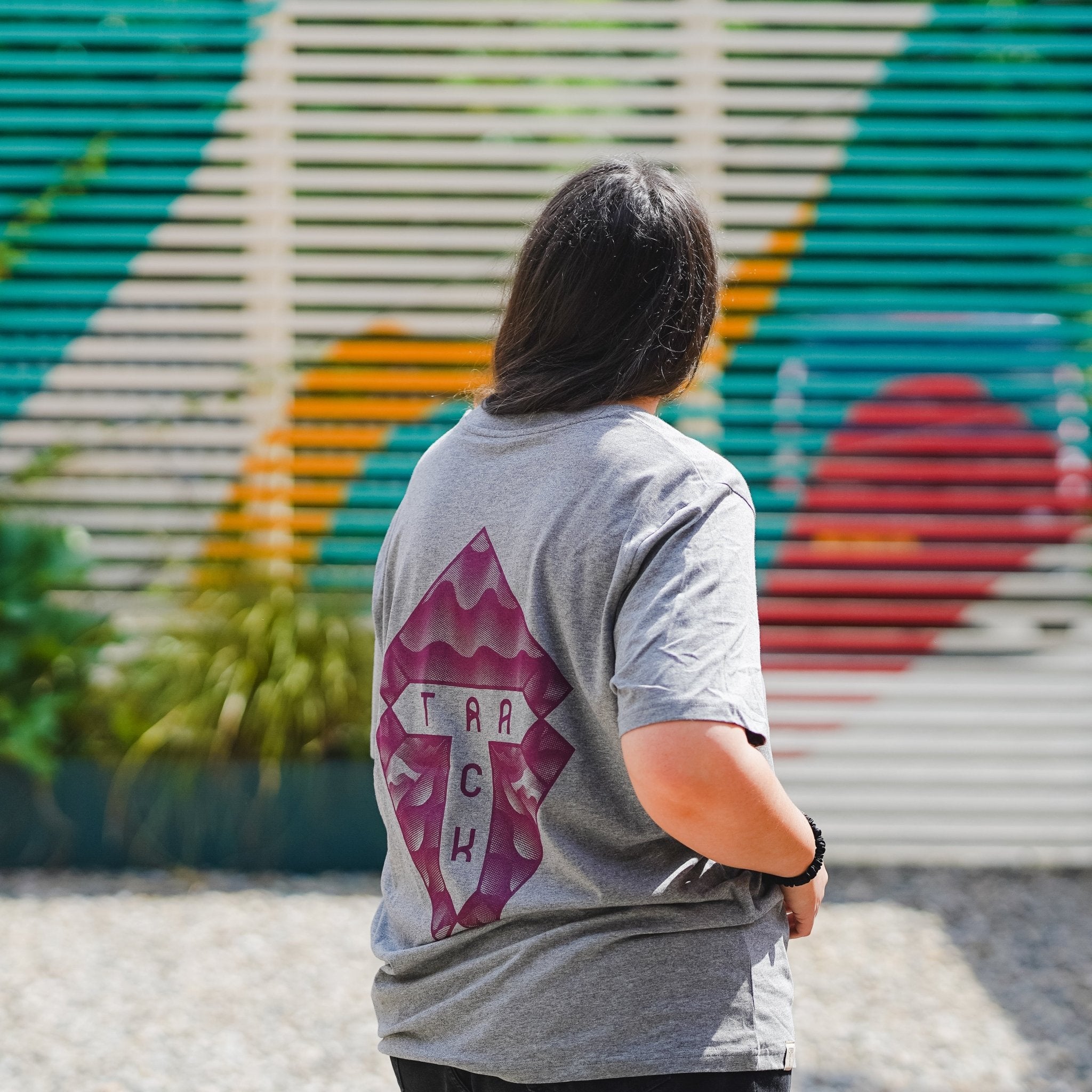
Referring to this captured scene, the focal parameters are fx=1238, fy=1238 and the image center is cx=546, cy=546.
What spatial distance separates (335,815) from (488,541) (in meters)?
3.28

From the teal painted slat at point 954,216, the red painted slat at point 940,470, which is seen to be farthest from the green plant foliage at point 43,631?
the teal painted slat at point 954,216

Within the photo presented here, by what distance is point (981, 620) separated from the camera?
15.2ft

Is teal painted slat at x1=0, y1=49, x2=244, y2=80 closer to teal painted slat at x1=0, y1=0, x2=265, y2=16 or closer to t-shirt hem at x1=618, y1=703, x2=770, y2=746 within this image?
teal painted slat at x1=0, y1=0, x2=265, y2=16

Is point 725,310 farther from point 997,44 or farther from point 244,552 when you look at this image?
point 244,552

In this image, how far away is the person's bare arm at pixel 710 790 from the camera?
113cm

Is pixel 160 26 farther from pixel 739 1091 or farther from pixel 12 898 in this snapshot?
pixel 739 1091

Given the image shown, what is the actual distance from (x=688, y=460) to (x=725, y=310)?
11.4 ft

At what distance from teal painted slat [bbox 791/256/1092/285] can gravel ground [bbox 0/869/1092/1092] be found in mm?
2182

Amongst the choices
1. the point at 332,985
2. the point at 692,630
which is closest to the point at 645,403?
the point at 692,630

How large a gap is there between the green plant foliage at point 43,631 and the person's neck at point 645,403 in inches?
140

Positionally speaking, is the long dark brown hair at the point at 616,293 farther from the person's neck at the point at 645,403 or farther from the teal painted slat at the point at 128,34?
the teal painted slat at the point at 128,34

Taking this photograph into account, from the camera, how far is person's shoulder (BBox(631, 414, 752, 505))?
1203 millimetres

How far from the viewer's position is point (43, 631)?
4430 millimetres

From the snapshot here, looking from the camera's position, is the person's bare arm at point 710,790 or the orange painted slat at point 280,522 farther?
the orange painted slat at point 280,522
